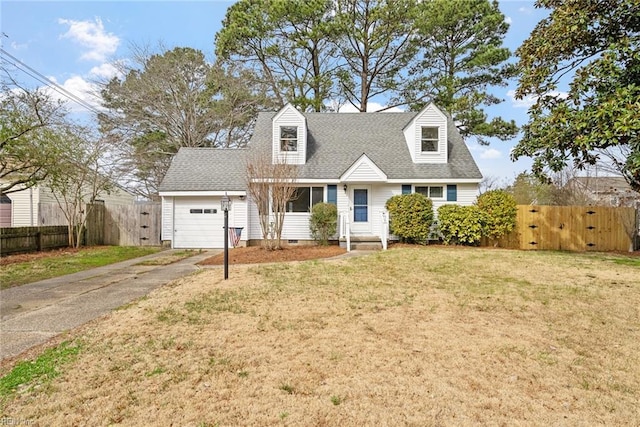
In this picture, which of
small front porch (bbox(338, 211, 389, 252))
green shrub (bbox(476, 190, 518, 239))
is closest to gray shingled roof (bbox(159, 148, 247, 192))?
small front porch (bbox(338, 211, 389, 252))

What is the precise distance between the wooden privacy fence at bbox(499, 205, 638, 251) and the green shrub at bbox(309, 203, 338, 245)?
22.7ft

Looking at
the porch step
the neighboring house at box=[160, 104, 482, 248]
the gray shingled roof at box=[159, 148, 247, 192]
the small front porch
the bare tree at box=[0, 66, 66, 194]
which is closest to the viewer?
the bare tree at box=[0, 66, 66, 194]

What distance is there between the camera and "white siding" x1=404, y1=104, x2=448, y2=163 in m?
Result: 15.7

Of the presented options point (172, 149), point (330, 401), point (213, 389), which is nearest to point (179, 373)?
point (213, 389)

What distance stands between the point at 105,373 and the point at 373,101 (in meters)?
23.4

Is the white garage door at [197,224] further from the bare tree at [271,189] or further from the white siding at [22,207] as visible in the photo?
the white siding at [22,207]

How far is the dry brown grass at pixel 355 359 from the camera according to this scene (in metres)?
2.75

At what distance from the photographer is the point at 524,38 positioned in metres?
12.4

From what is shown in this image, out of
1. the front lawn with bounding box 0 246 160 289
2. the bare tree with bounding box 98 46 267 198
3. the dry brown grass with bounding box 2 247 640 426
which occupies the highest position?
the bare tree with bounding box 98 46 267 198

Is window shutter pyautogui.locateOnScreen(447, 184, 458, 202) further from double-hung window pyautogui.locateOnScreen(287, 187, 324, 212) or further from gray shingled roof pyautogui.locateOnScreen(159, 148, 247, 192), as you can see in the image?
gray shingled roof pyautogui.locateOnScreen(159, 148, 247, 192)

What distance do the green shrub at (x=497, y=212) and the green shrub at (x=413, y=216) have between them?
6.97 ft

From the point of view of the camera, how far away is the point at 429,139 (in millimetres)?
15906

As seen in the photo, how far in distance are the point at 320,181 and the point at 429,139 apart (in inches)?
214

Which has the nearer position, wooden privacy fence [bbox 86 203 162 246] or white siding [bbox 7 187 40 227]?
wooden privacy fence [bbox 86 203 162 246]
